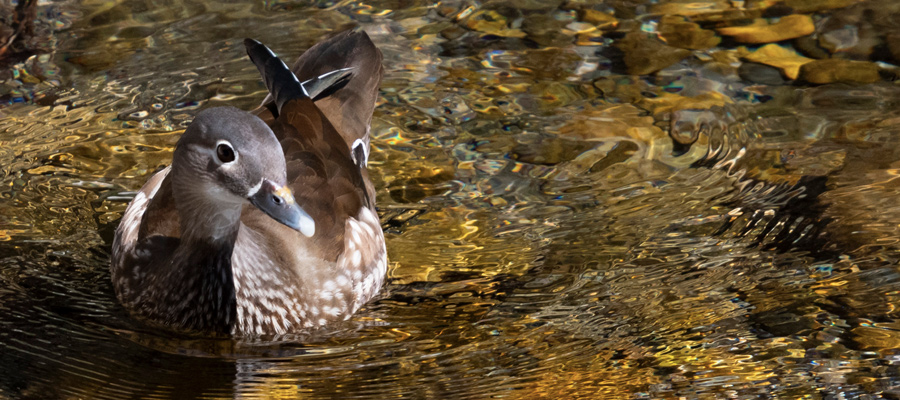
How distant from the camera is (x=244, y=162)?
152 inches

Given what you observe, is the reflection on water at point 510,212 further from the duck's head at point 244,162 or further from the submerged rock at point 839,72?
the duck's head at point 244,162

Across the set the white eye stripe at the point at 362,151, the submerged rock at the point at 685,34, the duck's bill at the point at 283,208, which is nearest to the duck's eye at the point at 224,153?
the duck's bill at the point at 283,208

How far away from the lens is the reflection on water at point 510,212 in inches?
162

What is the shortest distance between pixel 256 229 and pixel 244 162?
28.2 inches

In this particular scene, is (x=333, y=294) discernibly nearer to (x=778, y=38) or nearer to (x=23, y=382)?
(x=23, y=382)

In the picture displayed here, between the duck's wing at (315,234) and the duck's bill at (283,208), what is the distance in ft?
1.65

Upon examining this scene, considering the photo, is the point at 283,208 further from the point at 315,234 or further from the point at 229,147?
the point at 315,234

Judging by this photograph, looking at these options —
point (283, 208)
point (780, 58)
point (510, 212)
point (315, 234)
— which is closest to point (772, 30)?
point (780, 58)

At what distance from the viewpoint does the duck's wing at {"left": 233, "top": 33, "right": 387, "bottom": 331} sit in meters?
4.43

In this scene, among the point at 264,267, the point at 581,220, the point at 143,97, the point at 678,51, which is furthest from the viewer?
the point at 678,51

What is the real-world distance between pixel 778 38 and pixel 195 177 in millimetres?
4604

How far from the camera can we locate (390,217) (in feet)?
17.8

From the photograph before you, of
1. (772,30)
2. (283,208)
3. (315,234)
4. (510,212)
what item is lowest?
(510,212)

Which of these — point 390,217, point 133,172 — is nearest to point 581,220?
point 390,217
